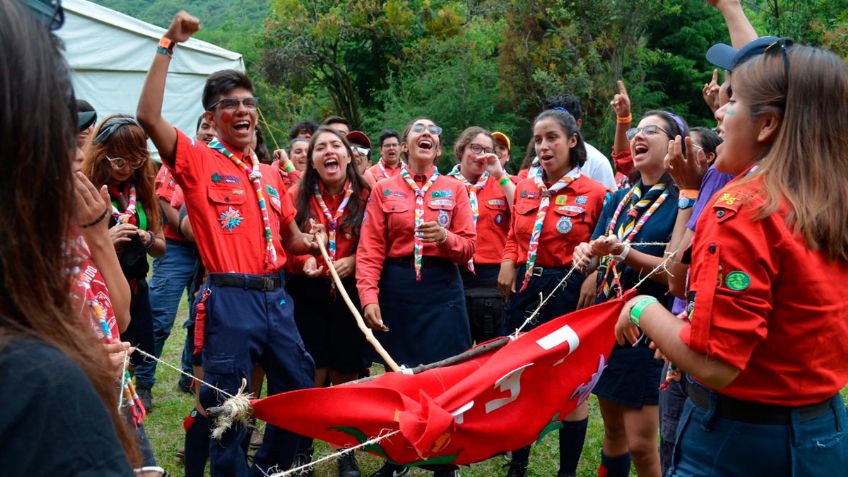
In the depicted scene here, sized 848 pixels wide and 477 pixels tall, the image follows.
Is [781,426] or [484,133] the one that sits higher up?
[484,133]

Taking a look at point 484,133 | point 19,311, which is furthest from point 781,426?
point 484,133

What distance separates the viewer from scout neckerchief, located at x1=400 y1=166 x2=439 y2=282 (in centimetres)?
496

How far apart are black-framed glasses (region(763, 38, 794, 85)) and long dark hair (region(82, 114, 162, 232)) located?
3788 mm

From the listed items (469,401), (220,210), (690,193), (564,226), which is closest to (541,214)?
(564,226)

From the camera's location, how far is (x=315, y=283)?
5.33 m

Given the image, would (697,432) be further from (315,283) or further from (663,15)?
(663,15)

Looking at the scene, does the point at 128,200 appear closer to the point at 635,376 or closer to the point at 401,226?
the point at 401,226

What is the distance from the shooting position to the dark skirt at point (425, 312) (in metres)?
4.99

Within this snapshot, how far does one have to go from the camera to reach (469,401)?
3.20 metres

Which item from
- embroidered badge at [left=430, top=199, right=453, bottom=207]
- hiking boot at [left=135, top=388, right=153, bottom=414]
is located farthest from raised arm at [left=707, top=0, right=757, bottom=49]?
hiking boot at [left=135, top=388, right=153, bottom=414]

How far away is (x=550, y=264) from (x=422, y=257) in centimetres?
89

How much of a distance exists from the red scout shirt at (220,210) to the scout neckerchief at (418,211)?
107cm

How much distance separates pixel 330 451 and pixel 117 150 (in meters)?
2.66

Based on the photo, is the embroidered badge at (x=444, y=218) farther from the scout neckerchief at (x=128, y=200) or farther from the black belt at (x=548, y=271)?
the scout neckerchief at (x=128, y=200)
